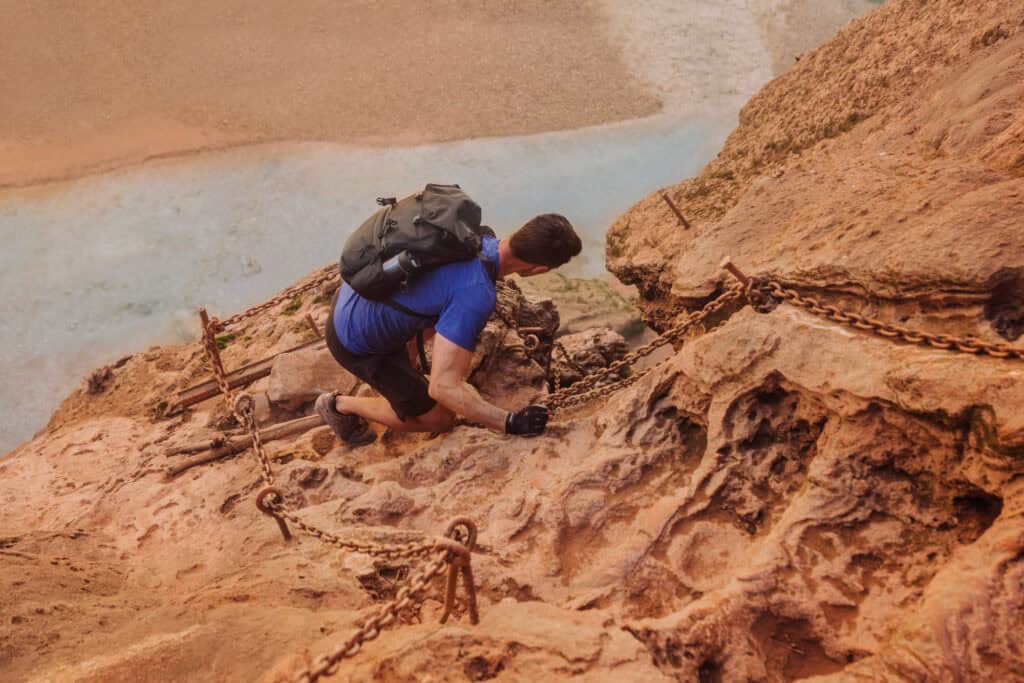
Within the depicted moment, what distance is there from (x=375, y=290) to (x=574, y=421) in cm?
107

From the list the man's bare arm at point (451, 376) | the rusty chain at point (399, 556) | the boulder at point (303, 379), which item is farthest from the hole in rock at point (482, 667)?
the boulder at point (303, 379)

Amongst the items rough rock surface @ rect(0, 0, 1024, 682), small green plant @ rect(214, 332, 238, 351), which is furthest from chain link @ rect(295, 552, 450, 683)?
small green plant @ rect(214, 332, 238, 351)

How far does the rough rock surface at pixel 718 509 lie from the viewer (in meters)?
2.17

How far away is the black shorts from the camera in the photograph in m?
3.72

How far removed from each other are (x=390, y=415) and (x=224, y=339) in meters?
2.33

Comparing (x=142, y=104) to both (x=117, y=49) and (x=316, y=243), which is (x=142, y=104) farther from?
(x=316, y=243)

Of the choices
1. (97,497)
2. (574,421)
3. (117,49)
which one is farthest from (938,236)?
(117,49)

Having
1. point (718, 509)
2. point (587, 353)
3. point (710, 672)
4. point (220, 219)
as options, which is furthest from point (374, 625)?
point (220, 219)

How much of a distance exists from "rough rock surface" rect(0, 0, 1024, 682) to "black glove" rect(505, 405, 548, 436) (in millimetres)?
69

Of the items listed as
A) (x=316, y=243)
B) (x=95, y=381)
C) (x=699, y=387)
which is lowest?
(x=699, y=387)

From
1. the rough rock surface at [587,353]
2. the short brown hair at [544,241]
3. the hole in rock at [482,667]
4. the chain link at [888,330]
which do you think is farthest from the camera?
the rough rock surface at [587,353]

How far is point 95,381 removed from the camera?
5570 mm

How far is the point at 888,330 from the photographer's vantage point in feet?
8.36

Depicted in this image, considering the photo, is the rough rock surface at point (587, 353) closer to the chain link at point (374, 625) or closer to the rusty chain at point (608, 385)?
the rusty chain at point (608, 385)
